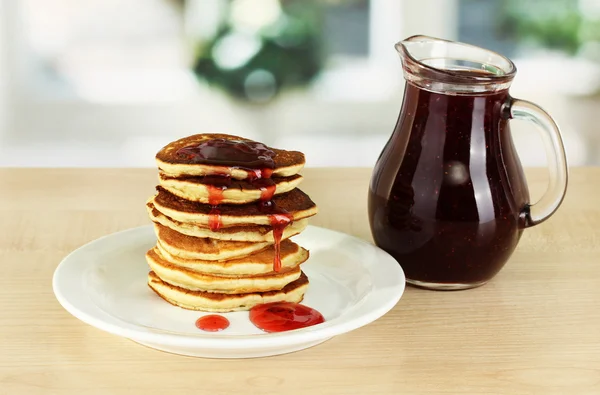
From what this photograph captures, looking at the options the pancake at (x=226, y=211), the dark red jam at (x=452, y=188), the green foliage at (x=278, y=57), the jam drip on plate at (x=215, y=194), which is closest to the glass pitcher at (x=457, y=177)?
the dark red jam at (x=452, y=188)

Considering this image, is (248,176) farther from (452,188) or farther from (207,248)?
(452,188)

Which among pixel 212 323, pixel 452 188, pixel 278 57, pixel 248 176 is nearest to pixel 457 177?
pixel 452 188

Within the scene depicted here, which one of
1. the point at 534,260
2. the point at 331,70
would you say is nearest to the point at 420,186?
the point at 534,260

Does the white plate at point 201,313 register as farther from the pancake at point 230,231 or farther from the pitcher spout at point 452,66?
the pitcher spout at point 452,66

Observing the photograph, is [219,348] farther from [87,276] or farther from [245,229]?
[87,276]

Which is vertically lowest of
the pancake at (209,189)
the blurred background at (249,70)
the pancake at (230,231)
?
the blurred background at (249,70)

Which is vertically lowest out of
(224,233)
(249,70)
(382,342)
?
(249,70)
